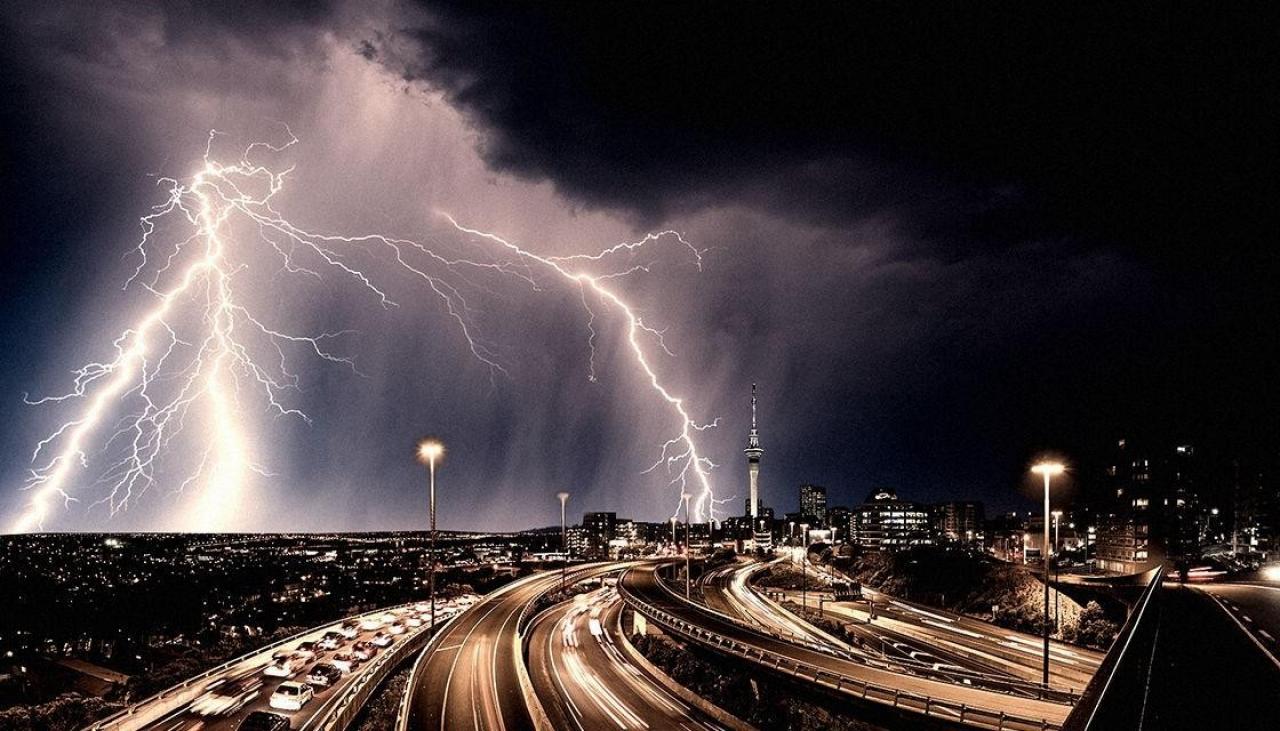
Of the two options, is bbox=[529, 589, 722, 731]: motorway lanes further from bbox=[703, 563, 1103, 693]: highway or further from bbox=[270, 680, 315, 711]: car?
bbox=[270, 680, 315, 711]: car

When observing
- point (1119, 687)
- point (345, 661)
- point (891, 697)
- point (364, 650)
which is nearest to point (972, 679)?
point (891, 697)

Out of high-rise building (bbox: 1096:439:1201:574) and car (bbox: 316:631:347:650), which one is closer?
car (bbox: 316:631:347:650)

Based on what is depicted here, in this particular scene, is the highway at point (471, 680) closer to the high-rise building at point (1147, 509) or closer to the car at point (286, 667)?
the car at point (286, 667)

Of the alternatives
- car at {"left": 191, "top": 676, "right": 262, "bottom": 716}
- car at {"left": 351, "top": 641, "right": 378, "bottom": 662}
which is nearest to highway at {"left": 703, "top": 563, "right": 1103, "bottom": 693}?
car at {"left": 351, "top": 641, "right": 378, "bottom": 662}

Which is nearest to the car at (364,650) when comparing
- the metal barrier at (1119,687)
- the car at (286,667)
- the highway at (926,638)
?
the car at (286,667)

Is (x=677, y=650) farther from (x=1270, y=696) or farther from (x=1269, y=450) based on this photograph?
(x=1269, y=450)

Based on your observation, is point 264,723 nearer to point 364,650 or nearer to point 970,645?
point 364,650

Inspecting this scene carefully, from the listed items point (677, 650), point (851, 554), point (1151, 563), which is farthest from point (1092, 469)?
point (677, 650)
